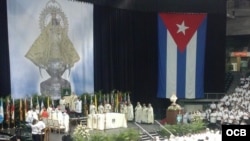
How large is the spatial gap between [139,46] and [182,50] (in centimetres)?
271

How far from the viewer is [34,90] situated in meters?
21.1

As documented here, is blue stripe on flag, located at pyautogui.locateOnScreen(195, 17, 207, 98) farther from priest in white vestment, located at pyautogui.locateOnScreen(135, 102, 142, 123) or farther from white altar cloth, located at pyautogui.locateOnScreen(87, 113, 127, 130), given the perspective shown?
white altar cloth, located at pyautogui.locateOnScreen(87, 113, 127, 130)

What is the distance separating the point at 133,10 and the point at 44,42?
21.4ft

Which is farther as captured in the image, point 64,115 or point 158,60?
point 158,60

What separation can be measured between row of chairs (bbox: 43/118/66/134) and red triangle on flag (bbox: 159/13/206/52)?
35.5ft

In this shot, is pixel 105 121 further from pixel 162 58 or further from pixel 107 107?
pixel 162 58

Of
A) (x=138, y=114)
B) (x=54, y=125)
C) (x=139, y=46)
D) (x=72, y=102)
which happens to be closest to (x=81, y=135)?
(x=54, y=125)

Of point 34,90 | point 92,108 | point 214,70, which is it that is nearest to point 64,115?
point 92,108

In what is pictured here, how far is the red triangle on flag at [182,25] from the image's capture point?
2547 cm

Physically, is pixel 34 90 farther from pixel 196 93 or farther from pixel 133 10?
pixel 196 93

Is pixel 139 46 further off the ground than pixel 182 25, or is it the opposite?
pixel 182 25

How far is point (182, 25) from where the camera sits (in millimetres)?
25500

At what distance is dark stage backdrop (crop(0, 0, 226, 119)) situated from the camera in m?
24.3

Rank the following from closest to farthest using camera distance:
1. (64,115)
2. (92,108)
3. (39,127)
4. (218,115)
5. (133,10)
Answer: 1. (39,127)
2. (64,115)
3. (92,108)
4. (218,115)
5. (133,10)
